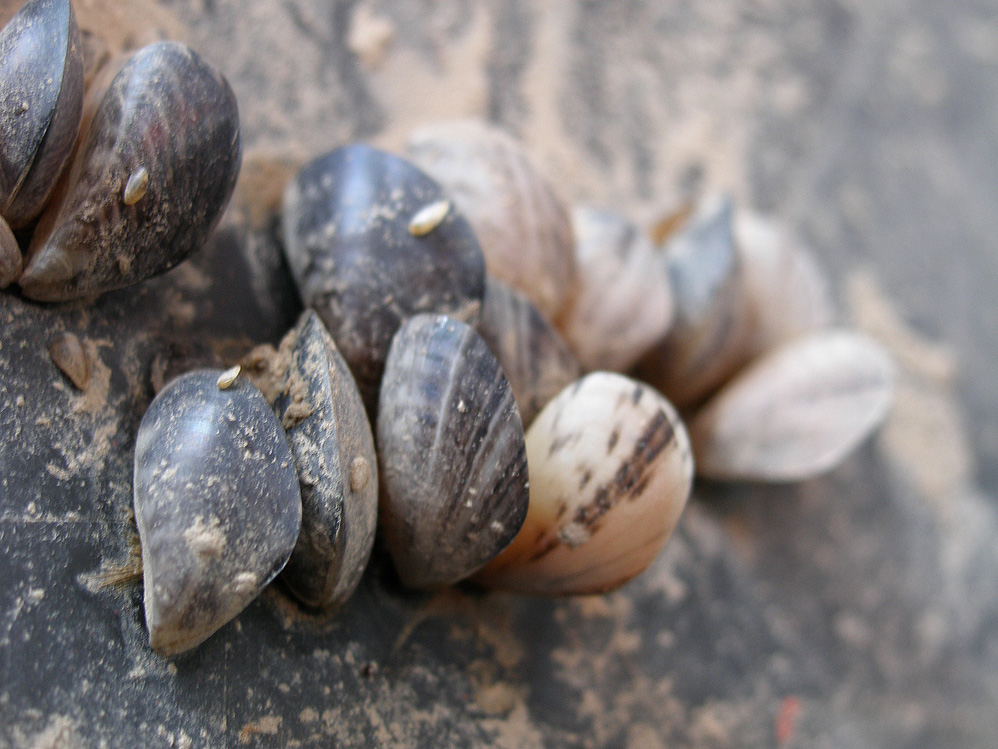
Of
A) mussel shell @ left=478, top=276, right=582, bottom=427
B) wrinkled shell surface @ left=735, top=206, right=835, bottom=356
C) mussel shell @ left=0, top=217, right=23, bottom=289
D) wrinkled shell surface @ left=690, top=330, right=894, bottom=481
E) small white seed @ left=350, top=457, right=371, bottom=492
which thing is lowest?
wrinkled shell surface @ left=690, top=330, right=894, bottom=481

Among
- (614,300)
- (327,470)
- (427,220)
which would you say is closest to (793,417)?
(614,300)

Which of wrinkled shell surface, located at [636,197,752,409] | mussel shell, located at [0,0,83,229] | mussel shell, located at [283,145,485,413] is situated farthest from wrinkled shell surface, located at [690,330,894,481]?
mussel shell, located at [0,0,83,229]

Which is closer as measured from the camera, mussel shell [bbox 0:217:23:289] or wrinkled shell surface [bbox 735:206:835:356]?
mussel shell [bbox 0:217:23:289]

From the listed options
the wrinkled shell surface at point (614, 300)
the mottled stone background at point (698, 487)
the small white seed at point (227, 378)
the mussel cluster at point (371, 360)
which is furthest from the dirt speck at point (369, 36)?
the small white seed at point (227, 378)

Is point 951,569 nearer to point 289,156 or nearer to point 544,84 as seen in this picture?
point 544,84

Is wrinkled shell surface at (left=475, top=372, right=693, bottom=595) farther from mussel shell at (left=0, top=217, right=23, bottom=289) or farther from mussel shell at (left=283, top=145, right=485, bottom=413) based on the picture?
mussel shell at (left=0, top=217, right=23, bottom=289)

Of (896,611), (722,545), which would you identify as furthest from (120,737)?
(896,611)

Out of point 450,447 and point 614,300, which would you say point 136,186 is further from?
point 614,300
